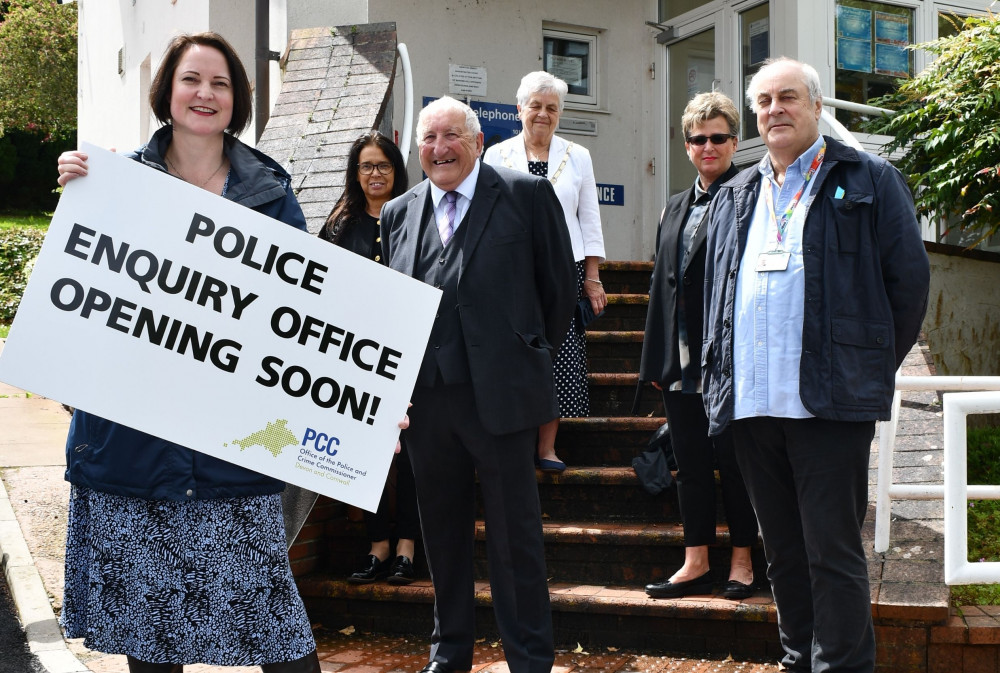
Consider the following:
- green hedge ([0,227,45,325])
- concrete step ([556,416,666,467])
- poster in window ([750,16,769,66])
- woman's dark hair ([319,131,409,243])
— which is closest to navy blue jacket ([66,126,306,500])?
woman's dark hair ([319,131,409,243])

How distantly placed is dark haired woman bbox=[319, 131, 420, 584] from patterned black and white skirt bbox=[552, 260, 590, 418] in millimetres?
960

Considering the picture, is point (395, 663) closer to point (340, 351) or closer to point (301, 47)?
point (340, 351)

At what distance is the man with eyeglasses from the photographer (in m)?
2.98

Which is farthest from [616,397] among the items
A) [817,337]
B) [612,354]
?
[817,337]

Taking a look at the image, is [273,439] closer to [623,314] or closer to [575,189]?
[575,189]

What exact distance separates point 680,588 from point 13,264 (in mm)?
14891

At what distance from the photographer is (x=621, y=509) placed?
464cm

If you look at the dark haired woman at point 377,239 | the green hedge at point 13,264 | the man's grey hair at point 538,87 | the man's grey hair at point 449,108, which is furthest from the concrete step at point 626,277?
the green hedge at point 13,264

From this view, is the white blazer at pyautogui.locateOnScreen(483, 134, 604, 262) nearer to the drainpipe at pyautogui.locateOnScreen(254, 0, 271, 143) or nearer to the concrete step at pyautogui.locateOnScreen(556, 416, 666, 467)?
→ the concrete step at pyautogui.locateOnScreen(556, 416, 666, 467)

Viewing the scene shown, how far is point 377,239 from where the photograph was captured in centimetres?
454

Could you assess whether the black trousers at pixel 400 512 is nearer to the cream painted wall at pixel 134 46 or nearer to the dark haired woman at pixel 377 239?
the dark haired woman at pixel 377 239

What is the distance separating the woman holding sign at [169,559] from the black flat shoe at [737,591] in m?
1.96

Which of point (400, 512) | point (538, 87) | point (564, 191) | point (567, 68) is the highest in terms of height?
point (567, 68)

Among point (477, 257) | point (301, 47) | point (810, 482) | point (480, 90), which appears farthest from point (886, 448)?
point (480, 90)
